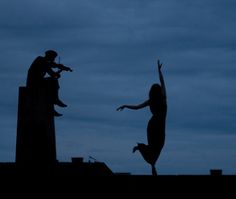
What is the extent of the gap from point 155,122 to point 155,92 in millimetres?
631

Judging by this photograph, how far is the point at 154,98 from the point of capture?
1186 cm

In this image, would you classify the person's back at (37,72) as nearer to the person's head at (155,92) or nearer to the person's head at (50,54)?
the person's head at (50,54)

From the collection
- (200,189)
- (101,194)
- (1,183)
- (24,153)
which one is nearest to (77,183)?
(101,194)

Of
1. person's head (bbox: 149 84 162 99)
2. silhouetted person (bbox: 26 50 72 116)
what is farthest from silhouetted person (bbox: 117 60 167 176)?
silhouetted person (bbox: 26 50 72 116)

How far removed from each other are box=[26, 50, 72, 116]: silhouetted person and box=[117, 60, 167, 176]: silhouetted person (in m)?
3.29

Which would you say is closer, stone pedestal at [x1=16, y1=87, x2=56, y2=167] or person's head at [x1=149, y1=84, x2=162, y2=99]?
person's head at [x1=149, y1=84, x2=162, y2=99]

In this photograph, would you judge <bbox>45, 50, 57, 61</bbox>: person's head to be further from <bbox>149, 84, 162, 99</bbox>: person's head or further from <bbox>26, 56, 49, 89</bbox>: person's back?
<bbox>149, 84, 162, 99</bbox>: person's head

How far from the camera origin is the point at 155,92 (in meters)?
11.9

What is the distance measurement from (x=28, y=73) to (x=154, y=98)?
433 centimetres

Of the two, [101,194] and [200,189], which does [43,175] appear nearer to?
[101,194]

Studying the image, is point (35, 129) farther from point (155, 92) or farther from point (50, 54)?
point (155, 92)

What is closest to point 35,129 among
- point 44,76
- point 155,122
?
point 44,76

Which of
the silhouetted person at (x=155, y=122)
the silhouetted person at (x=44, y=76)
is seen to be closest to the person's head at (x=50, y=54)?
the silhouetted person at (x=44, y=76)

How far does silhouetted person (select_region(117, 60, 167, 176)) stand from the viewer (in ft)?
37.9
